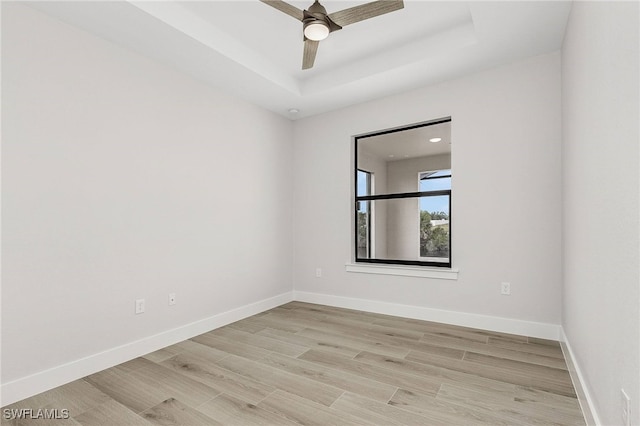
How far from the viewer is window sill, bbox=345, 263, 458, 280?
11.0ft

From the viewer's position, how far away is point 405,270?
11.8ft

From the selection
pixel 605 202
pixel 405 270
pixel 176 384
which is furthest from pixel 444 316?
pixel 176 384

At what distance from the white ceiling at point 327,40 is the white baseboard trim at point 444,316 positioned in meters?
2.34

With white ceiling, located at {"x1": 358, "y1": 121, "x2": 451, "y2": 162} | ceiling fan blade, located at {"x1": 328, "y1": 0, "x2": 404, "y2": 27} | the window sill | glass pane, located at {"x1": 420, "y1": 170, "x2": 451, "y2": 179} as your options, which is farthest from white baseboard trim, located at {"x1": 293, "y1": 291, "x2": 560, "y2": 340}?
ceiling fan blade, located at {"x1": 328, "y1": 0, "x2": 404, "y2": 27}

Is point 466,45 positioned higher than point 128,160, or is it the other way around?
point 466,45

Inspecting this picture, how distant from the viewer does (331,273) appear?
13.6ft

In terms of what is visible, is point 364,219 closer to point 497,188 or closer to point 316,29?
point 497,188

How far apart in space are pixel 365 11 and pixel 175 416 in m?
2.61

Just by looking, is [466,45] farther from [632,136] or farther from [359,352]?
[359,352]

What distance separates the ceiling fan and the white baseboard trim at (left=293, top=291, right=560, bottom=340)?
107 inches

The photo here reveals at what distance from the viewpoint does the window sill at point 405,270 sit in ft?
11.0

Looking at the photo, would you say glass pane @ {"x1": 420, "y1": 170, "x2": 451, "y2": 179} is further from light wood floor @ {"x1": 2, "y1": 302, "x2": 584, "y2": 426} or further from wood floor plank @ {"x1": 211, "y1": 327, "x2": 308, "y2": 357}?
wood floor plank @ {"x1": 211, "y1": 327, "x2": 308, "y2": 357}

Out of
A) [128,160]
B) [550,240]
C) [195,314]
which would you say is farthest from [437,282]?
[128,160]

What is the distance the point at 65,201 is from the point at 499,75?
3.69 m
